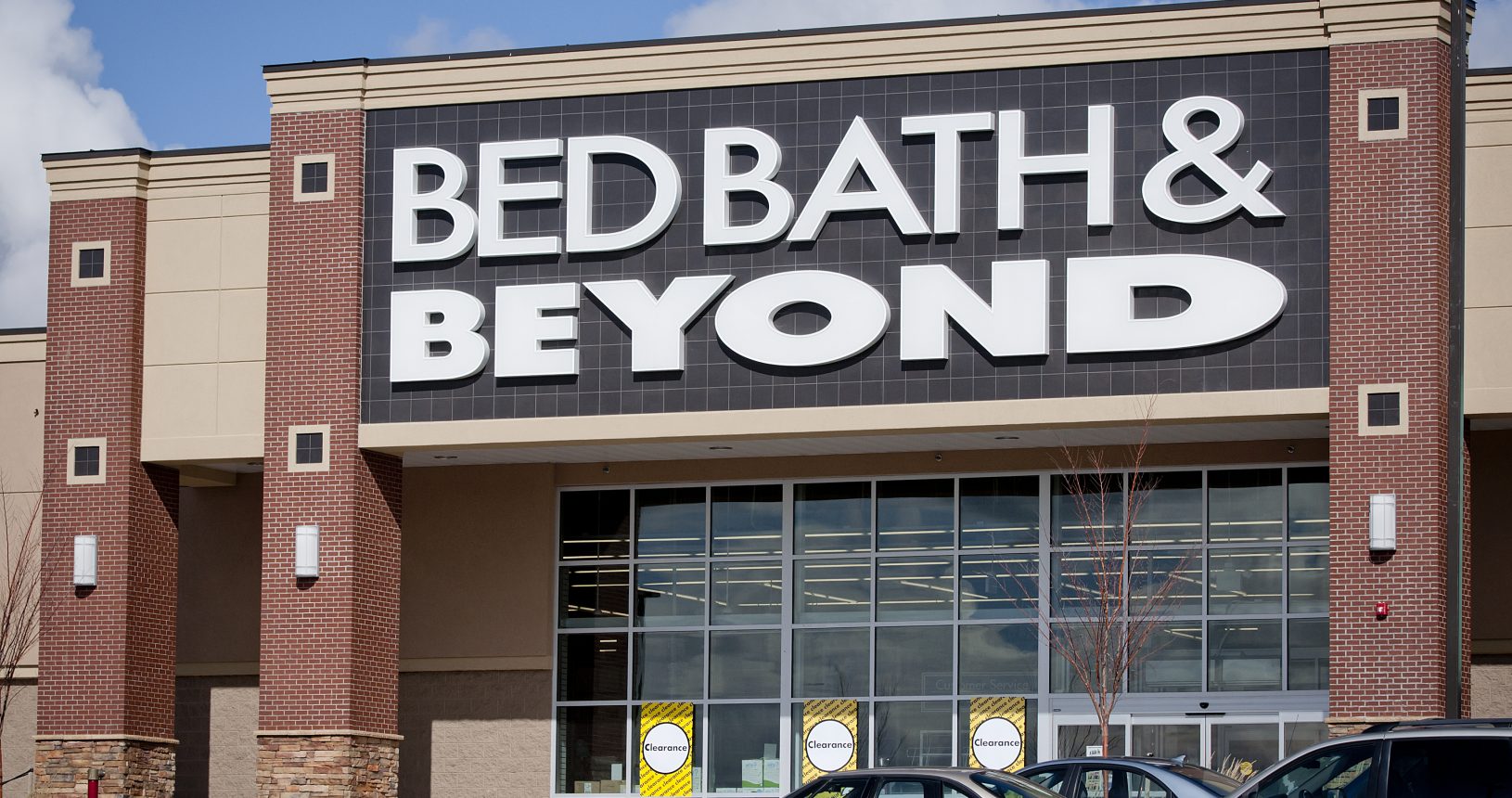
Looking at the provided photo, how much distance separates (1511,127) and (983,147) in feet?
22.0

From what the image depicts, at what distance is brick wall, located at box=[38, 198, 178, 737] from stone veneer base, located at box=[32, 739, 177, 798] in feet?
0.62

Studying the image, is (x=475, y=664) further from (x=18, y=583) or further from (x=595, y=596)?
(x=18, y=583)

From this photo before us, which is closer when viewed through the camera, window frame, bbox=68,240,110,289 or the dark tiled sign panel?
the dark tiled sign panel

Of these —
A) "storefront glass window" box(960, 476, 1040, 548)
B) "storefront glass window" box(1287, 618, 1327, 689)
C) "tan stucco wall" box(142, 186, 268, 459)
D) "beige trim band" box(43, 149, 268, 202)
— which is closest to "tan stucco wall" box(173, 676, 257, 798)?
"tan stucco wall" box(142, 186, 268, 459)

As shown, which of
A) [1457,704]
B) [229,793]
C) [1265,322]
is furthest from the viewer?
[229,793]

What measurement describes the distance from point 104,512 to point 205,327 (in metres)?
3.15

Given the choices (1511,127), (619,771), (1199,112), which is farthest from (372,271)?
(1511,127)

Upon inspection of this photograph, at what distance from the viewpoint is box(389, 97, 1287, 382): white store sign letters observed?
26.2 meters

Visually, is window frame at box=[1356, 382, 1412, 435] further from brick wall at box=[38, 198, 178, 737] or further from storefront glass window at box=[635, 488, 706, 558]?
brick wall at box=[38, 198, 178, 737]

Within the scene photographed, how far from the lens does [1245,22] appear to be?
86.0 ft

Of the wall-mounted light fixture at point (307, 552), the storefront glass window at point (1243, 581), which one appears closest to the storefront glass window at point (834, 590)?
the storefront glass window at point (1243, 581)

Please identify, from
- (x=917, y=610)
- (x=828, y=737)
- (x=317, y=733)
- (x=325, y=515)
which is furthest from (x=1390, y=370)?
(x=317, y=733)

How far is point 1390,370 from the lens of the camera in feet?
82.7

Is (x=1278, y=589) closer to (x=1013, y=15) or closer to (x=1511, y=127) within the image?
(x=1511, y=127)
